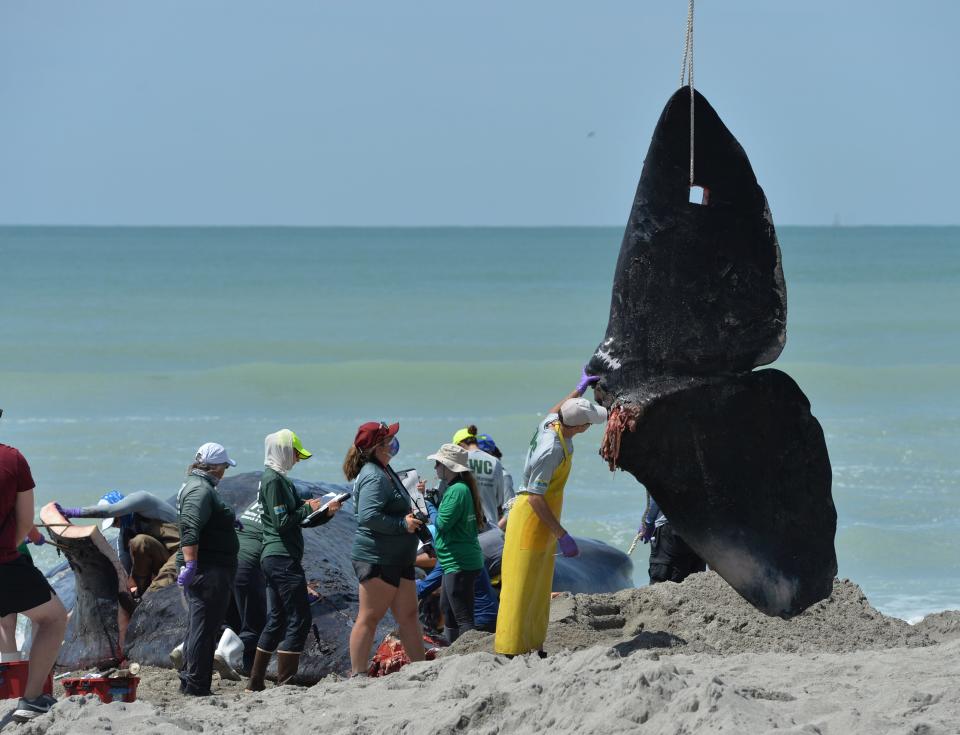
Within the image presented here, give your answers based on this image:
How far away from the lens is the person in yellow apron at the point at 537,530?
7.42 meters

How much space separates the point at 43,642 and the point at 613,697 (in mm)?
2809

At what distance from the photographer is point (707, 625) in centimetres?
887

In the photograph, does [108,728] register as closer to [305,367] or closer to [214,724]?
[214,724]

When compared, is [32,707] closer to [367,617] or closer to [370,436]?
[367,617]

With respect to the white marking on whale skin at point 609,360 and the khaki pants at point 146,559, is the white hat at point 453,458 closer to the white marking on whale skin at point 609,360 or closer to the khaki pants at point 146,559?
the white marking on whale skin at point 609,360

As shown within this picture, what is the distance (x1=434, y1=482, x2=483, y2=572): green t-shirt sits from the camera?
8656 mm

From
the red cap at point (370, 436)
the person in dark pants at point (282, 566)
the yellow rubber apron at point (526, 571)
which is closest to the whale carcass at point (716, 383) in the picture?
the yellow rubber apron at point (526, 571)

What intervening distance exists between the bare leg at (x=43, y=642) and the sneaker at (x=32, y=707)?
0.03 meters

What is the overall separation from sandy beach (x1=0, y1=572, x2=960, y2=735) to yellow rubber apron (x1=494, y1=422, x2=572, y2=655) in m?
0.31

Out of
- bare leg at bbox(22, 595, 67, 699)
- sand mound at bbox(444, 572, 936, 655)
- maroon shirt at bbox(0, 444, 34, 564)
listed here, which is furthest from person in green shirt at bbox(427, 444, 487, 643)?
maroon shirt at bbox(0, 444, 34, 564)

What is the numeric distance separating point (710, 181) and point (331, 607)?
4.24 metres

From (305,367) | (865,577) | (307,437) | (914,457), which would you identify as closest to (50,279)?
(305,367)

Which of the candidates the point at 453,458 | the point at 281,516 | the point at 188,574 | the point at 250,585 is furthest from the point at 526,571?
the point at 250,585

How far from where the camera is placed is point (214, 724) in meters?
6.80
